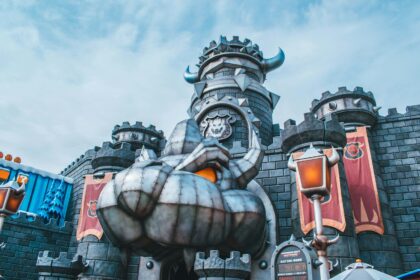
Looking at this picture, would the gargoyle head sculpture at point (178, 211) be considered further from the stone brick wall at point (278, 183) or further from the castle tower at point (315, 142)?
the stone brick wall at point (278, 183)

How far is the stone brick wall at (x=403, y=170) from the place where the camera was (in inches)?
498

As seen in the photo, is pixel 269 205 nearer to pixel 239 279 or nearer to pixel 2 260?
pixel 239 279

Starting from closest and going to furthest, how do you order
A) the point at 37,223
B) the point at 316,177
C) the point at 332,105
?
the point at 316,177, the point at 332,105, the point at 37,223

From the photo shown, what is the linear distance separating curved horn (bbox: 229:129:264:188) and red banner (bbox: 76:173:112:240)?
231 inches

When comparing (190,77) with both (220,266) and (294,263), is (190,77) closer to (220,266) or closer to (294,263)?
(220,266)

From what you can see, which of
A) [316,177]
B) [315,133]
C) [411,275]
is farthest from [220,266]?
[315,133]

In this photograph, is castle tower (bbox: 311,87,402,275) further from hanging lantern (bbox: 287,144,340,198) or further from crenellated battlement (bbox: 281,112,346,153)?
hanging lantern (bbox: 287,144,340,198)

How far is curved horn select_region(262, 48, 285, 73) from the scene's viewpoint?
69.5 feet

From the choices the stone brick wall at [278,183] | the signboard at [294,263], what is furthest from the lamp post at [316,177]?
the stone brick wall at [278,183]

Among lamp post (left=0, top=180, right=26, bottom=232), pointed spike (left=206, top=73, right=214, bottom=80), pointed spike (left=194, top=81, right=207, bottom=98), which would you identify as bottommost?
lamp post (left=0, top=180, right=26, bottom=232)

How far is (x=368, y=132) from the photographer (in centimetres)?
1495

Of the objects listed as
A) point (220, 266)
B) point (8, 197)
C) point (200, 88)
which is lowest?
point (220, 266)

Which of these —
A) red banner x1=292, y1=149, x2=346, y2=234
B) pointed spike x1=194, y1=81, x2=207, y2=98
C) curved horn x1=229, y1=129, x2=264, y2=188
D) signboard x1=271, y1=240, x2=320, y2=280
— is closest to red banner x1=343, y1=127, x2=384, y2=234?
red banner x1=292, y1=149, x2=346, y2=234

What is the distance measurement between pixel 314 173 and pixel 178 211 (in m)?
3.59
